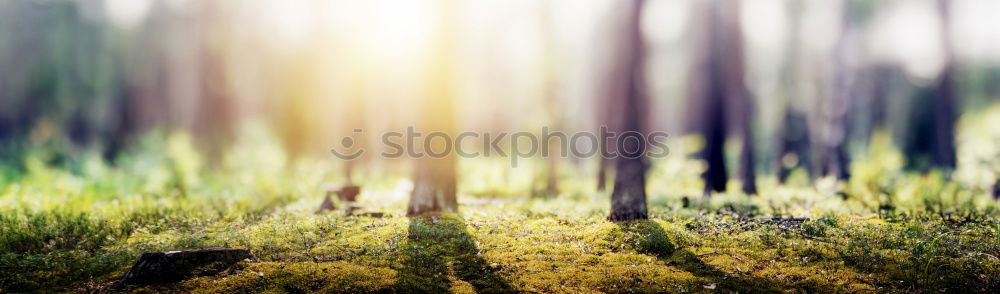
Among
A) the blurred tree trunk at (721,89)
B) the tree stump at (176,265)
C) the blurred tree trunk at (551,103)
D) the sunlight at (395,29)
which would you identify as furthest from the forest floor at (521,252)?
the blurred tree trunk at (551,103)

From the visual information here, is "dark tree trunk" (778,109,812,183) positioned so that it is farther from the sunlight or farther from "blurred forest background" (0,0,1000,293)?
the sunlight

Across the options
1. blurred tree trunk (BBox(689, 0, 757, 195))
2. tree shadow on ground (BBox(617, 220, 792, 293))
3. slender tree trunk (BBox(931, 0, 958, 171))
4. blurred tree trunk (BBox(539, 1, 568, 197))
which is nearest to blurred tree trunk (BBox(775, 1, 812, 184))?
blurred tree trunk (BBox(689, 0, 757, 195))

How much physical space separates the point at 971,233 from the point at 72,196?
1865 centimetres

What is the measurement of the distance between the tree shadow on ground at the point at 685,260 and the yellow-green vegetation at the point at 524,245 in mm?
31

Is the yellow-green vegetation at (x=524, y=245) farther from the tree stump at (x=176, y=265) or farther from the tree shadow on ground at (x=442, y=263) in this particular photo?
the tree stump at (x=176, y=265)

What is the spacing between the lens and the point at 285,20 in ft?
133

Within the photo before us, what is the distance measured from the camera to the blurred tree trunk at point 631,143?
37.8 ft

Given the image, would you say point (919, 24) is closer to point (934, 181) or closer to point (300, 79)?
point (934, 181)

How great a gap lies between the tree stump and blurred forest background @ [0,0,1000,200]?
6.32 m

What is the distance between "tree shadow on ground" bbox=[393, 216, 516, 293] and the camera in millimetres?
8039

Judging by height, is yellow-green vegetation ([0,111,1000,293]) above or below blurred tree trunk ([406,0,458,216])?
below

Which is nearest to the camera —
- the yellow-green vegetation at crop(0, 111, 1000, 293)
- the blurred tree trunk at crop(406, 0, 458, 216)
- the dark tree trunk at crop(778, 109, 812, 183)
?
the yellow-green vegetation at crop(0, 111, 1000, 293)

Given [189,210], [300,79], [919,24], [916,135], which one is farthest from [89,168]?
[916,135]

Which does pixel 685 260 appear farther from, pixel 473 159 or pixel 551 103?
pixel 473 159
